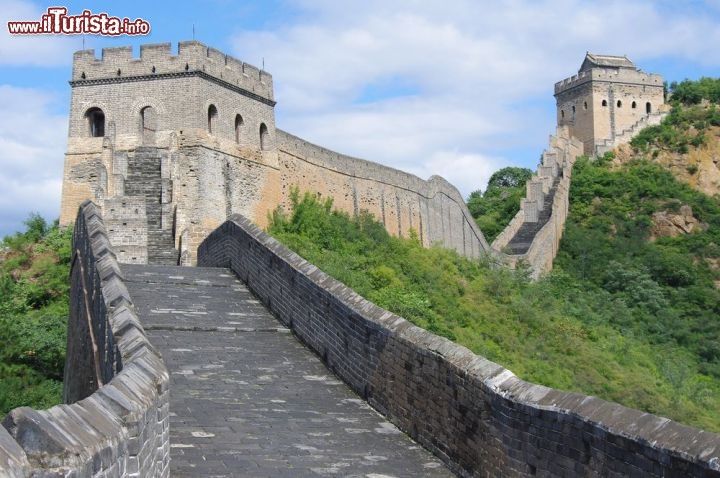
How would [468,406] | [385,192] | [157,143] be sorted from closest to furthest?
[468,406] < [157,143] < [385,192]

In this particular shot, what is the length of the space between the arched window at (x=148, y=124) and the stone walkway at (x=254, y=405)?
36.3ft

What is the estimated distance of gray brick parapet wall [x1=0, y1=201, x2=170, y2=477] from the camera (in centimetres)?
347

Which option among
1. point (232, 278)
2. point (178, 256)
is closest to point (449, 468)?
point (232, 278)

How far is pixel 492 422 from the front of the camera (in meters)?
7.09

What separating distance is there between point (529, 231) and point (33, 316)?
28124 millimetres

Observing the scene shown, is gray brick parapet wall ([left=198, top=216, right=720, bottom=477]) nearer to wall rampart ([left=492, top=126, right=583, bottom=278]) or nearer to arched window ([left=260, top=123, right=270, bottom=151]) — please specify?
arched window ([left=260, top=123, right=270, bottom=151])

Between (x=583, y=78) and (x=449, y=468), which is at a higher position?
(x=583, y=78)

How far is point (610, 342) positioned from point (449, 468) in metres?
21.2

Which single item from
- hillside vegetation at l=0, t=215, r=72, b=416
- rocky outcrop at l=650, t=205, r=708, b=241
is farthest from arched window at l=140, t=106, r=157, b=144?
rocky outcrop at l=650, t=205, r=708, b=241

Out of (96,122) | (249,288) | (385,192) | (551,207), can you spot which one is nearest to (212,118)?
(96,122)

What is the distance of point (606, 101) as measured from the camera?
58156mm

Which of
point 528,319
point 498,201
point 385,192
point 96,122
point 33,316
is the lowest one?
point 528,319

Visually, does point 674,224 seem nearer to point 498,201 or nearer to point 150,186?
point 498,201

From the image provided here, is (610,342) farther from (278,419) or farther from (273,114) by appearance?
(278,419)
